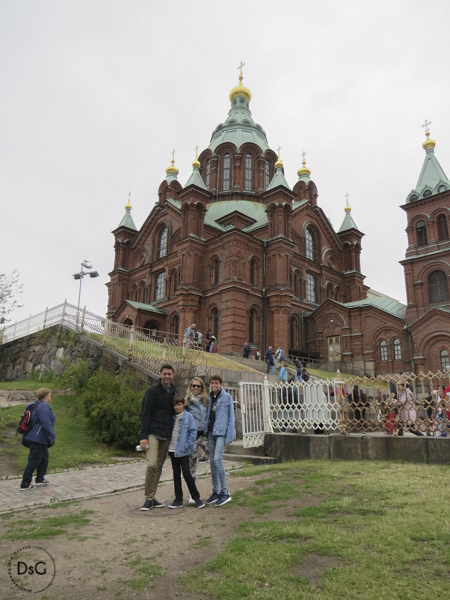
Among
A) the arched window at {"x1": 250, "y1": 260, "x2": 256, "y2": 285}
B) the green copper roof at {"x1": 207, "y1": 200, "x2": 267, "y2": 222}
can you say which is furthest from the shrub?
the green copper roof at {"x1": 207, "y1": 200, "x2": 267, "y2": 222}

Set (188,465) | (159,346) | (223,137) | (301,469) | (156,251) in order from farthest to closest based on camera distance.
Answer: (223,137) → (156,251) → (159,346) → (301,469) → (188,465)

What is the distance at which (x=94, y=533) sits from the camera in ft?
15.2

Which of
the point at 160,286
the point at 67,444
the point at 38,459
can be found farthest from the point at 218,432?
the point at 160,286

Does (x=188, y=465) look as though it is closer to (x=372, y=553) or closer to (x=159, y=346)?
(x=372, y=553)

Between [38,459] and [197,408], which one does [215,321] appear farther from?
[197,408]

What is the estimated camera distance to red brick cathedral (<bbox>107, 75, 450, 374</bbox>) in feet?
98.4

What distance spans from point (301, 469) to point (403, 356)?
23969 millimetres

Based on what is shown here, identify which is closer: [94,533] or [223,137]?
[94,533]

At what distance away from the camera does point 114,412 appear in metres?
11.3

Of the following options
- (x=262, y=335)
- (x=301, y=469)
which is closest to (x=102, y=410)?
(x=301, y=469)

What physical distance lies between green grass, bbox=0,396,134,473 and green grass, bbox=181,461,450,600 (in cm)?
495

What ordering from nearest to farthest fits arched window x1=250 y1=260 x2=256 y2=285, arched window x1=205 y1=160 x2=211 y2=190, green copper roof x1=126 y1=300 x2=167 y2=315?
arched window x1=250 y1=260 x2=256 y2=285 → green copper roof x1=126 y1=300 x2=167 y2=315 → arched window x1=205 y1=160 x2=211 y2=190

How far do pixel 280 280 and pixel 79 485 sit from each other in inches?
997

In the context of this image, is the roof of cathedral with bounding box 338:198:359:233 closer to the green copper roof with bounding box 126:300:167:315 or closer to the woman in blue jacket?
the green copper roof with bounding box 126:300:167:315
